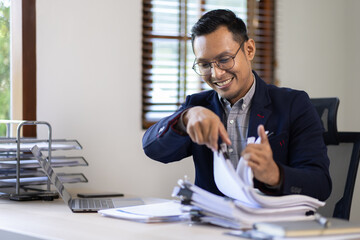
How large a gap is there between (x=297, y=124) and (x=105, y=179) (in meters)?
1.20

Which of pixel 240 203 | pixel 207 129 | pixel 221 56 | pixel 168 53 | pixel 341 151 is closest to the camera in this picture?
pixel 240 203

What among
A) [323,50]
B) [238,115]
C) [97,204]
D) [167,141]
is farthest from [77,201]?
[323,50]

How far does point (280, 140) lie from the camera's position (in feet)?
5.94

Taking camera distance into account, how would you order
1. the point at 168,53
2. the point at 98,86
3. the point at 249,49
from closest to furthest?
the point at 249,49, the point at 98,86, the point at 168,53

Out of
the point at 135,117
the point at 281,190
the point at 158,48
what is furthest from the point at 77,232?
the point at 158,48

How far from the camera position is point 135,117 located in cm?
285

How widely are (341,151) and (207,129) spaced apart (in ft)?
3.40

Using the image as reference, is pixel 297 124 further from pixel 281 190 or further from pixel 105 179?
pixel 105 179

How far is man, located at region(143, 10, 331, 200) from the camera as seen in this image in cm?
175

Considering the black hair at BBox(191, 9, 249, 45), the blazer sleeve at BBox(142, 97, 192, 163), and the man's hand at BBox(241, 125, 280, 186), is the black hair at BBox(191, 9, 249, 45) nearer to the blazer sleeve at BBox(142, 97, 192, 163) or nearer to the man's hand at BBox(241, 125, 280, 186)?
the blazer sleeve at BBox(142, 97, 192, 163)

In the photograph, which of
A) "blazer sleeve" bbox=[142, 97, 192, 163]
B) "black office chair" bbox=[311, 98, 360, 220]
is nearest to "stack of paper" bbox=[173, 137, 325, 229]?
"blazer sleeve" bbox=[142, 97, 192, 163]

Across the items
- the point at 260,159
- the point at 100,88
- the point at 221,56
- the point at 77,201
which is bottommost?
the point at 77,201

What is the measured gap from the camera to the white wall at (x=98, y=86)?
2.54 m

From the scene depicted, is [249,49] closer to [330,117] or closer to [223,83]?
[223,83]
